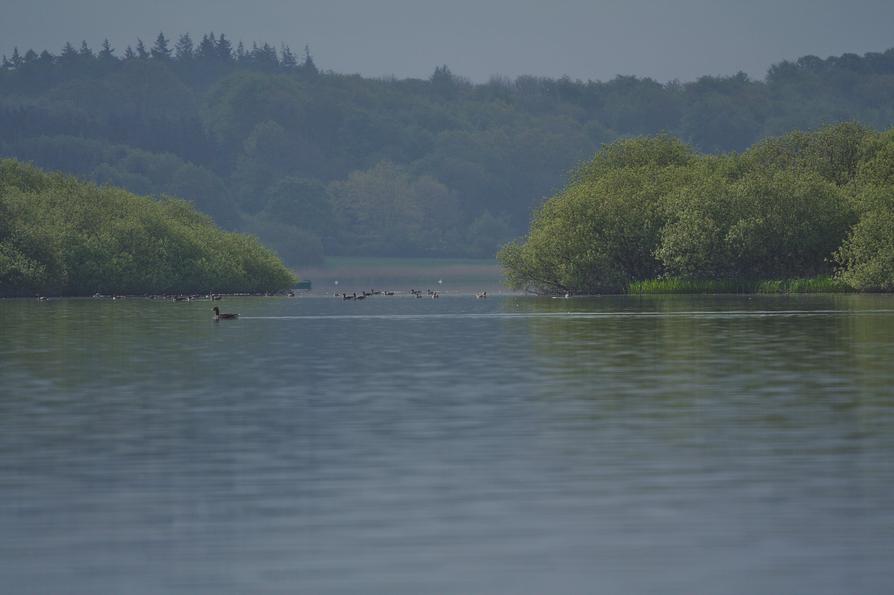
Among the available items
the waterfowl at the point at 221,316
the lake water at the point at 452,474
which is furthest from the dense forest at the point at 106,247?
the lake water at the point at 452,474

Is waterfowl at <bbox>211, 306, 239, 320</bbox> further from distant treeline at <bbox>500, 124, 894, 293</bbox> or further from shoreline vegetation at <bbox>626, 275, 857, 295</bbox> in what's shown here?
shoreline vegetation at <bbox>626, 275, 857, 295</bbox>

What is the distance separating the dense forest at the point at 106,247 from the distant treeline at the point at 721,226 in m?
27.4

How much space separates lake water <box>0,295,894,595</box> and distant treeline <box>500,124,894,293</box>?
66394 mm

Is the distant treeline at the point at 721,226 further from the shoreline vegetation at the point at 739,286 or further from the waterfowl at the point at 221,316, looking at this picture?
the waterfowl at the point at 221,316

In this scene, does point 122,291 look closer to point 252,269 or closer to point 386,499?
point 252,269

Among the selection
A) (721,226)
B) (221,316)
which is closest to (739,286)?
(721,226)

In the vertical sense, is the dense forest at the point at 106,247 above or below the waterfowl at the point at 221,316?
above

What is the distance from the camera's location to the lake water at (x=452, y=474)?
16391 millimetres

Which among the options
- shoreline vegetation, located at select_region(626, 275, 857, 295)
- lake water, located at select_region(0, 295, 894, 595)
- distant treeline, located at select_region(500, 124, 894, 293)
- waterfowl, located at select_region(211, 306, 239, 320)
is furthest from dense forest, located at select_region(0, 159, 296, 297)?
lake water, located at select_region(0, 295, 894, 595)

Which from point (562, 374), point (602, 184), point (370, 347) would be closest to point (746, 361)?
point (562, 374)

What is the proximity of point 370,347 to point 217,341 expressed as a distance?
6.87 m

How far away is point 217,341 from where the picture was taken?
57656 millimetres

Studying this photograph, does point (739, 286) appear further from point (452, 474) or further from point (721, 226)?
point (452, 474)

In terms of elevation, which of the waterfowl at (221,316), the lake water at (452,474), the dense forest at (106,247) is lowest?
the lake water at (452,474)
